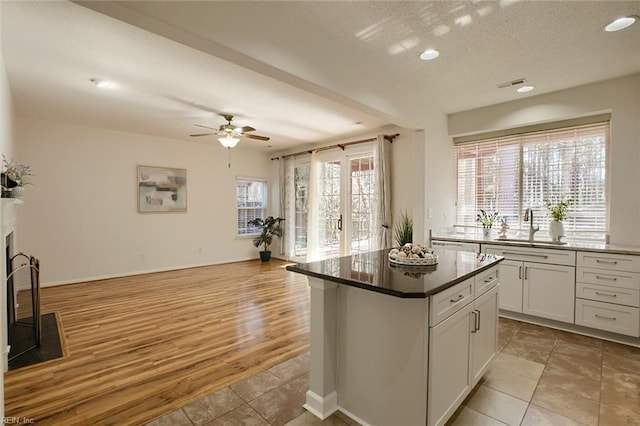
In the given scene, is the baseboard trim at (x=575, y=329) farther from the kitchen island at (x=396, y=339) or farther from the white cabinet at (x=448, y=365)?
the white cabinet at (x=448, y=365)

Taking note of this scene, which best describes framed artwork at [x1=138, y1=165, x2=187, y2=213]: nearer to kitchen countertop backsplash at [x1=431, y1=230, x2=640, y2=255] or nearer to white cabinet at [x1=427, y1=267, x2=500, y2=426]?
kitchen countertop backsplash at [x1=431, y1=230, x2=640, y2=255]

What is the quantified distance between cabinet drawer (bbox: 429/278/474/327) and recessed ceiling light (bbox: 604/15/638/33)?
7.37ft

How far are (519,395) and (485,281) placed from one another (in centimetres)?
81

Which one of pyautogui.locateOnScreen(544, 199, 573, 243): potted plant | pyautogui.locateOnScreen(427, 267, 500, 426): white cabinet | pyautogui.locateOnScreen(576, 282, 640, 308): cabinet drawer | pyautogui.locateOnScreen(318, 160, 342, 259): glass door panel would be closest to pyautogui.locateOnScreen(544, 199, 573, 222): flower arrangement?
pyautogui.locateOnScreen(544, 199, 573, 243): potted plant

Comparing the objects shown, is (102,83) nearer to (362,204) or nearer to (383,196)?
(383,196)

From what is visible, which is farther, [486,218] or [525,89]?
[486,218]

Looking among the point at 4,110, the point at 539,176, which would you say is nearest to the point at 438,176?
the point at 539,176

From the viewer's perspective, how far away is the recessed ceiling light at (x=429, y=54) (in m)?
2.76

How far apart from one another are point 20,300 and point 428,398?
5.47 meters

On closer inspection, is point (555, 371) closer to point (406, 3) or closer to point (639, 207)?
point (639, 207)

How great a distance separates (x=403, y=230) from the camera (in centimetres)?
488

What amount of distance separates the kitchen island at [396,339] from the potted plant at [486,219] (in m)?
2.21


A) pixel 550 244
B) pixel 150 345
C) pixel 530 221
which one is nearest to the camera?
pixel 150 345

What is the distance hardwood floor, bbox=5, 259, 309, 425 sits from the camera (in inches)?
83.1
